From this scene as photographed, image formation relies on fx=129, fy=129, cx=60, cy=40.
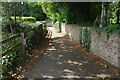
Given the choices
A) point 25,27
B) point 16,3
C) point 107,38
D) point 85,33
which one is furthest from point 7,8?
point 107,38

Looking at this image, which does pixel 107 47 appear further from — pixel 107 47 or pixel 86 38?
pixel 86 38

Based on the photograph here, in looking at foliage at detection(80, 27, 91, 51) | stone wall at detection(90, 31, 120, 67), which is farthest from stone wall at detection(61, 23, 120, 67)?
foliage at detection(80, 27, 91, 51)

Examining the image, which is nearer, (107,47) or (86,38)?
(107,47)

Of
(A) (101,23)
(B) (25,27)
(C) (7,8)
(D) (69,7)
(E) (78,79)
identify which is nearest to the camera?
(E) (78,79)

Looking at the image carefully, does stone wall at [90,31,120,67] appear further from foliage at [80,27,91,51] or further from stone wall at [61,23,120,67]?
foliage at [80,27,91,51]

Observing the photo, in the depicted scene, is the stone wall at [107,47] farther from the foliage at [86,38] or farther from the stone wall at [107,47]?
the foliage at [86,38]

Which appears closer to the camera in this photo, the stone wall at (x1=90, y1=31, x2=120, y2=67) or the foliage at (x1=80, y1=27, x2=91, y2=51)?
the stone wall at (x1=90, y1=31, x2=120, y2=67)

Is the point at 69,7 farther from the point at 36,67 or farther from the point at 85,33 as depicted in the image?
the point at 36,67

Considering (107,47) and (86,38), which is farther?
(86,38)

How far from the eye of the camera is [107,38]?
592cm

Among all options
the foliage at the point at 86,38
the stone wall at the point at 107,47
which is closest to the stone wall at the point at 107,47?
the stone wall at the point at 107,47

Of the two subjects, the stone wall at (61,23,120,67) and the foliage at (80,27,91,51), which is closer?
the stone wall at (61,23,120,67)

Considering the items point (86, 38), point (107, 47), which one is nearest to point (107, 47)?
point (107, 47)

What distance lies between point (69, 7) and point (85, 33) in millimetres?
5521
